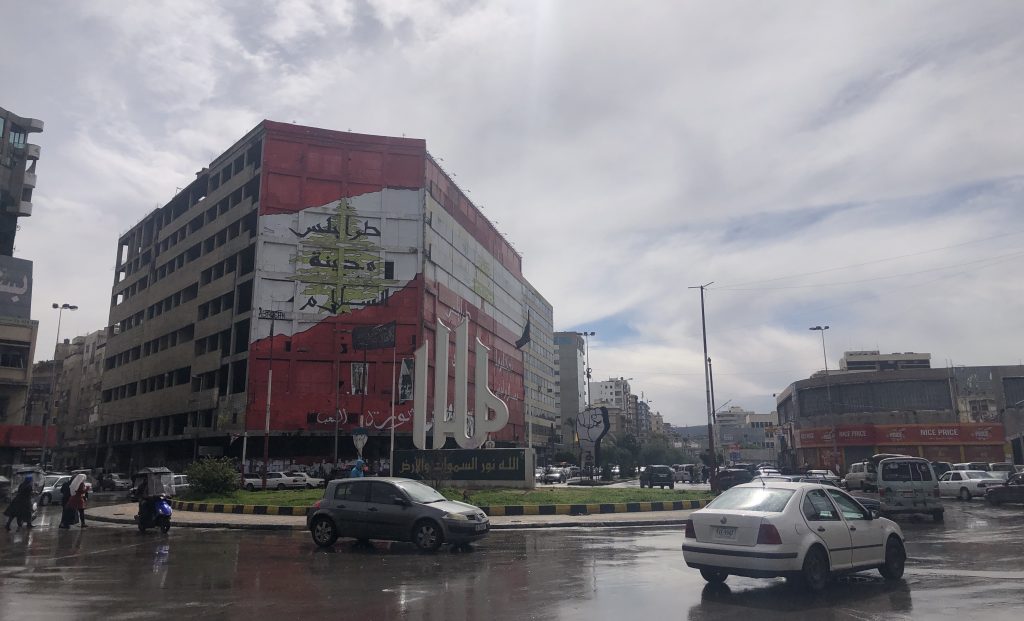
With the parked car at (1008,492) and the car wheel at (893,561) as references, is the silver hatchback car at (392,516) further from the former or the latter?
the parked car at (1008,492)

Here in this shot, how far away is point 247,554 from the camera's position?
44.7ft

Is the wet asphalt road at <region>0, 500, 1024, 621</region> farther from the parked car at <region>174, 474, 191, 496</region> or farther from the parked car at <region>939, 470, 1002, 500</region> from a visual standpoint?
the parked car at <region>174, 474, 191, 496</region>

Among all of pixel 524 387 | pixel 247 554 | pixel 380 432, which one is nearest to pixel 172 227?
pixel 380 432

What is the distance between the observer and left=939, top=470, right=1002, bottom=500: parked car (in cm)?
3281

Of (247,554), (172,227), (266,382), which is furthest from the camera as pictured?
(172,227)

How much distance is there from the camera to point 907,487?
21.2 m

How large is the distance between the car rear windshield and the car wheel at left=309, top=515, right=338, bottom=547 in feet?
26.6

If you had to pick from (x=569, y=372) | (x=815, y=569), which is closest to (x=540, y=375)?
(x=569, y=372)

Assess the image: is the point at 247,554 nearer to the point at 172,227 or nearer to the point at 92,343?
the point at 172,227

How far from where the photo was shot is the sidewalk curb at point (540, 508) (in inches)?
898

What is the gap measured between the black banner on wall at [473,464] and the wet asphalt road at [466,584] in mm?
14615

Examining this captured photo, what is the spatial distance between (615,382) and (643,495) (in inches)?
6770

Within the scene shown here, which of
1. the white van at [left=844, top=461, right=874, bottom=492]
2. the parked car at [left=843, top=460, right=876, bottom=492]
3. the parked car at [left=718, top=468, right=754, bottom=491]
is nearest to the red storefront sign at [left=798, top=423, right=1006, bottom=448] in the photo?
the parked car at [left=843, top=460, right=876, bottom=492]

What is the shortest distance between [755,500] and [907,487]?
15081mm
